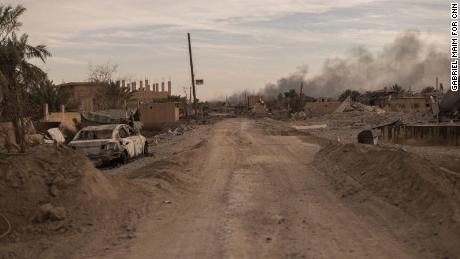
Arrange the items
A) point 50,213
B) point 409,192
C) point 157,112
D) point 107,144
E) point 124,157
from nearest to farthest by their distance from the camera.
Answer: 1. point 50,213
2. point 409,192
3. point 107,144
4. point 124,157
5. point 157,112

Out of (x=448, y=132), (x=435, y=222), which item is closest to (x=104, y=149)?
(x=435, y=222)

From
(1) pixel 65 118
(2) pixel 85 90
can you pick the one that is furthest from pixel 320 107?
(1) pixel 65 118

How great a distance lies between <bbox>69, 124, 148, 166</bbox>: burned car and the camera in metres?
19.2

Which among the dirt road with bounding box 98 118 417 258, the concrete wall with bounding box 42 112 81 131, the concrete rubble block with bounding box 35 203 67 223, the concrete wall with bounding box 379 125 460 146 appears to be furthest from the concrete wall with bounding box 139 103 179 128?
the concrete rubble block with bounding box 35 203 67 223

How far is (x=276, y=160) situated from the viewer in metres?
18.9

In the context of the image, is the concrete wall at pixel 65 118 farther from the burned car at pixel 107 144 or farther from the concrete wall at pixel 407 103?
the concrete wall at pixel 407 103

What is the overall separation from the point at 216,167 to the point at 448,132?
12.5 m

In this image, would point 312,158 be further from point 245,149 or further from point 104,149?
point 104,149

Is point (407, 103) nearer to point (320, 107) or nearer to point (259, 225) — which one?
point (320, 107)

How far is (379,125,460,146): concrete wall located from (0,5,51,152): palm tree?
1582 centimetres

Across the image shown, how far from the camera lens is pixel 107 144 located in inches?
766

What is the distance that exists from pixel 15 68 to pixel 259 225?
18.5 m

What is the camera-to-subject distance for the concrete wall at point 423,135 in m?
25.3

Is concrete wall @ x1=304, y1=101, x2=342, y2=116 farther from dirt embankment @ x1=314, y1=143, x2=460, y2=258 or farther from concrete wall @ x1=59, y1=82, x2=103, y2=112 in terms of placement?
dirt embankment @ x1=314, y1=143, x2=460, y2=258
